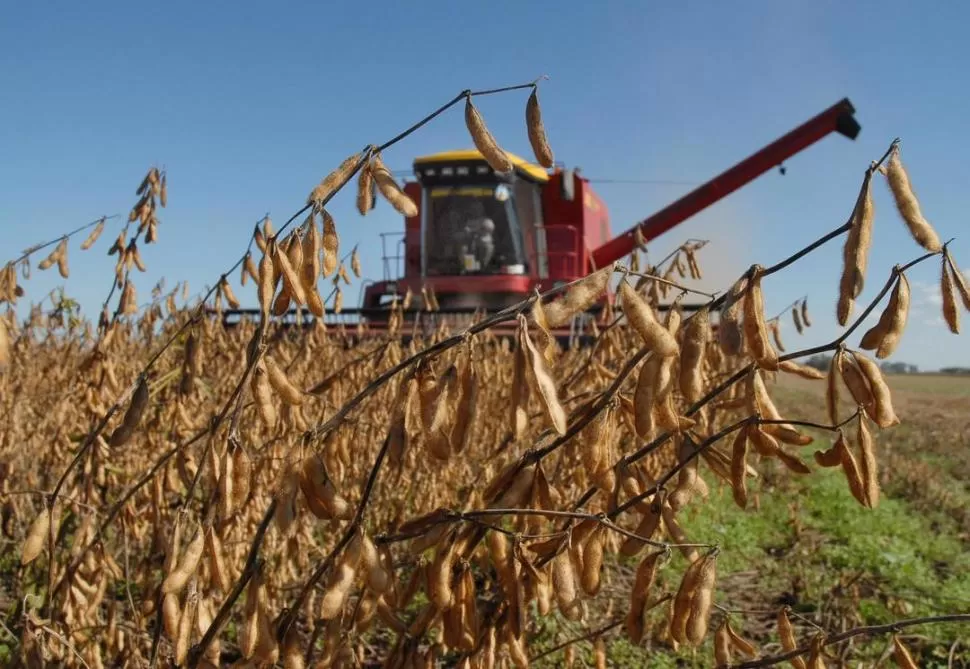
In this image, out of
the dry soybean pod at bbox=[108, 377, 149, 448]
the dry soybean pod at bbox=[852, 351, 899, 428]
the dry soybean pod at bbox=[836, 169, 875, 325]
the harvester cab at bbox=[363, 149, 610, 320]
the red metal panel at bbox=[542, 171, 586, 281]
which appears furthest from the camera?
the red metal panel at bbox=[542, 171, 586, 281]

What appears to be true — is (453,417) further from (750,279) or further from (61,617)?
(61,617)

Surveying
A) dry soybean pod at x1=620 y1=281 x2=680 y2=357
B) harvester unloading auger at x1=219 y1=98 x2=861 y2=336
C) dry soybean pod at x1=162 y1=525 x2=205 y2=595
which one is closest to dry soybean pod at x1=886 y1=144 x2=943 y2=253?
dry soybean pod at x1=620 y1=281 x2=680 y2=357

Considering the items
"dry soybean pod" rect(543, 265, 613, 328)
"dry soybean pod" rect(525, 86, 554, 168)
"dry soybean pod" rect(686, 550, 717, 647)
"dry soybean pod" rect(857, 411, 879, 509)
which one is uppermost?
"dry soybean pod" rect(525, 86, 554, 168)

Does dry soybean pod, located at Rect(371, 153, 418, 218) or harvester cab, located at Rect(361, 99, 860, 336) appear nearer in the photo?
dry soybean pod, located at Rect(371, 153, 418, 218)

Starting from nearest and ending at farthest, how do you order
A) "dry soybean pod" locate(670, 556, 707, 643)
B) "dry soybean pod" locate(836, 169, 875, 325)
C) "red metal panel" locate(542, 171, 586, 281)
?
1. "dry soybean pod" locate(836, 169, 875, 325)
2. "dry soybean pod" locate(670, 556, 707, 643)
3. "red metal panel" locate(542, 171, 586, 281)

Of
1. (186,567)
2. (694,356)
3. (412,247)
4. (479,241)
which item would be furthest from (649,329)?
(412,247)

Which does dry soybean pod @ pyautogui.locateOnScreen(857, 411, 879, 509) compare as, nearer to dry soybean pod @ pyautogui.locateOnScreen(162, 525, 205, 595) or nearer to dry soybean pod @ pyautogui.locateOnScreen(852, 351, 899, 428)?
dry soybean pod @ pyautogui.locateOnScreen(852, 351, 899, 428)

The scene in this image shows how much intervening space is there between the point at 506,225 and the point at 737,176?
3.68 meters

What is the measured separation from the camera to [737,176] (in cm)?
1237

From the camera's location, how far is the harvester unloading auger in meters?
11.0

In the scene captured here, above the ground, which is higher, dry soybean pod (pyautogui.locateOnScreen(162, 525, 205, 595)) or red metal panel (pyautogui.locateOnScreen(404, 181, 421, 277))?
red metal panel (pyautogui.locateOnScreen(404, 181, 421, 277))

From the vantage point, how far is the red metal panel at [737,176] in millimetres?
12000

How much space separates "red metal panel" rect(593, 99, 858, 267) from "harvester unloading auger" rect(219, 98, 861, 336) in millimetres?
14

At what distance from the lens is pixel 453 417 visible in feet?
3.94
